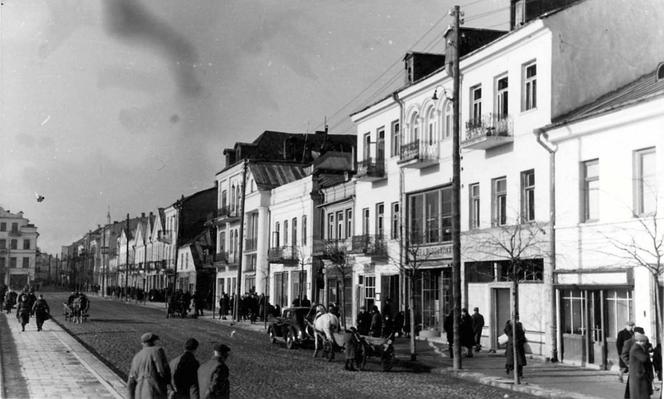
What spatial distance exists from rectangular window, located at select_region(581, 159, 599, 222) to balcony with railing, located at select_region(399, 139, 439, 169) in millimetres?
9195

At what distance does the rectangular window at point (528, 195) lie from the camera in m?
25.7

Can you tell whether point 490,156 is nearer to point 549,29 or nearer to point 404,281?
point 549,29

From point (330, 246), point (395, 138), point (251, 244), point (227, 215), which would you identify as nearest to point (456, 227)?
point (395, 138)

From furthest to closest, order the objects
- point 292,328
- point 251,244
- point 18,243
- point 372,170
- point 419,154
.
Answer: point 18,243
point 251,244
point 372,170
point 419,154
point 292,328

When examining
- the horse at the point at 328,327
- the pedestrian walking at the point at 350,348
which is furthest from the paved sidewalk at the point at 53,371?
the horse at the point at 328,327

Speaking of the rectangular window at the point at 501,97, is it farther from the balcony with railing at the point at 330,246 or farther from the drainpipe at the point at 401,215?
the balcony with railing at the point at 330,246

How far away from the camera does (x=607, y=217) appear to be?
22.0 meters

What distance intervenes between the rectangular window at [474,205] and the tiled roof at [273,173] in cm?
2885

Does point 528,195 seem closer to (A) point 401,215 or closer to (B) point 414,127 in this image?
(B) point 414,127

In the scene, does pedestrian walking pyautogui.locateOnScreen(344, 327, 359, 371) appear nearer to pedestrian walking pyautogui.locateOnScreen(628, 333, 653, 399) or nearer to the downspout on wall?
pedestrian walking pyautogui.locateOnScreen(628, 333, 653, 399)

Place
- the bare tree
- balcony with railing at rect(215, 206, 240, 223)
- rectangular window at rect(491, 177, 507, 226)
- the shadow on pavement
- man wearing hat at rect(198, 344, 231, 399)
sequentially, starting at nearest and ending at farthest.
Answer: man wearing hat at rect(198, 344, 231, 399) < the shadow on pavement < the bare tree < rectangular window at rect(491, 177, 507, 226) < balcony with railing at rect(215, 206, 240, 223)

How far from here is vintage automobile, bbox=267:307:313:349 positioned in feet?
92.5

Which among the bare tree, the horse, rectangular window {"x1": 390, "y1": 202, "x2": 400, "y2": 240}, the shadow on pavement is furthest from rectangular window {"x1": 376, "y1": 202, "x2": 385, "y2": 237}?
the shadow on pavement

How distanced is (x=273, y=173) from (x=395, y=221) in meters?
24.0
